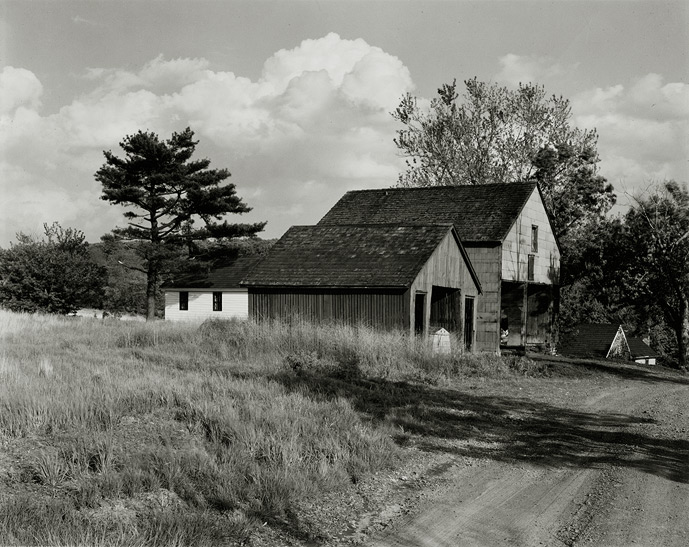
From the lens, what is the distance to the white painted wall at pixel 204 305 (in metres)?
49.2

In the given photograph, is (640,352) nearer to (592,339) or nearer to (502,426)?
(592,339)

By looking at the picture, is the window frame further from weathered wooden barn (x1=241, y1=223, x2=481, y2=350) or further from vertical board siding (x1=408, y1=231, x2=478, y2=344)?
weathered wooden barn (x1=241, y1=223, x2=481, y2=350)

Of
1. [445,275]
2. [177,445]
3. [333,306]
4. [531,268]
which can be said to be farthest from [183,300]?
[177,445]

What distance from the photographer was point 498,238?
29109 millimetres

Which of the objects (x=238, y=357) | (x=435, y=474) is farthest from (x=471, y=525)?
(x=238, y=357)

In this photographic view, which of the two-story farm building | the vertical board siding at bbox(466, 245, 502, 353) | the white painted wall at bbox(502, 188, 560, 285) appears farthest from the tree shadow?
the white painted wall at bbox(502, 188, 560, 285)

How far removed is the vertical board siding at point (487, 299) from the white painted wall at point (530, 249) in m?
0.63

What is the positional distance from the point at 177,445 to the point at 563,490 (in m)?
4.27

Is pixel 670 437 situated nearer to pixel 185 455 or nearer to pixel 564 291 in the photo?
pixel 185 455

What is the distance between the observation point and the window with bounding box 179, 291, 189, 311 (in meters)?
50.9

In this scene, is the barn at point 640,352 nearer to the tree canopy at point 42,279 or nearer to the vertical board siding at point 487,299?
the vertical board siding at point 487,299

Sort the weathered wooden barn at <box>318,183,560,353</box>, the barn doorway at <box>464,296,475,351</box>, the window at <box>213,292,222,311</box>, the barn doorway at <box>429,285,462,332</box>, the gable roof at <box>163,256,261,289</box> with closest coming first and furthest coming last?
the barn doorway at <box>429,285,462,332</box>
the barn doorway at <box>464,296,475,351</box>
the weathered wooden barn at <box>318,183,560,353</box>
the gable roof at <box>163,256,261,289</box>
the window at <box>213,292,222,311</box>

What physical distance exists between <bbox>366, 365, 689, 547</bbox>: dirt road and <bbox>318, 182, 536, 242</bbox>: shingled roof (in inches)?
738

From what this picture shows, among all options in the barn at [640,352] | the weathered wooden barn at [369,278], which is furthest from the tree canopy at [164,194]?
the barn at [640,352]
